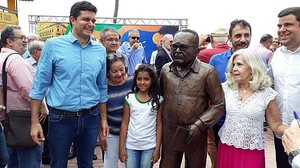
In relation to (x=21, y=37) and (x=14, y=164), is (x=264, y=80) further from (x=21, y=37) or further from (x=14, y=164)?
(x=14, y=164)

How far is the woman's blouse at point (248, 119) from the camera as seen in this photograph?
2.40m

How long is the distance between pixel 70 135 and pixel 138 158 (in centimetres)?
61

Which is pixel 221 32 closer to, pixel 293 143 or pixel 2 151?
pixel 293 143

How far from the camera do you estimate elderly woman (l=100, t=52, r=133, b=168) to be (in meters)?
2.81

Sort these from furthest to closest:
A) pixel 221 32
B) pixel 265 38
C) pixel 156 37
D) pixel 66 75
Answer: pixel 156 37 < pixel 265 38 < pixel 221 32 < pixel 66 75

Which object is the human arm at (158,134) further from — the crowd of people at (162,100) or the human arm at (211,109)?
the human arm at (211,109)

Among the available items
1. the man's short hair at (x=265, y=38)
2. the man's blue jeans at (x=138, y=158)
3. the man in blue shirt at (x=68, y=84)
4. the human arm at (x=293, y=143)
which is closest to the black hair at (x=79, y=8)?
the man in blue shirt at (x=68, y=84)

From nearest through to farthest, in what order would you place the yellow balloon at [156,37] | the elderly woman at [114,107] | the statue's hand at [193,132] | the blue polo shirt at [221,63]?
the statue's hand at [193,132] → the elderly woman at [114,107] → the blue polo shirt at [221,63] → the yellow balloon at [156,37]

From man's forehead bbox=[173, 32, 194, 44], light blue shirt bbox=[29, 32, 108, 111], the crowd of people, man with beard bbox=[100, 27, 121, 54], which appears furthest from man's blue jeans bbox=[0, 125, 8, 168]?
man's forehead bbox=[173, 32, 194, 44]

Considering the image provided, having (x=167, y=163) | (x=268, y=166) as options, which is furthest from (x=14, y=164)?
(x=268, y=166)

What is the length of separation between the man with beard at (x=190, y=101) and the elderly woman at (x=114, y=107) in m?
0.46

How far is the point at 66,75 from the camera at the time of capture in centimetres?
245

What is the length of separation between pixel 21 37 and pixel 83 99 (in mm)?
988

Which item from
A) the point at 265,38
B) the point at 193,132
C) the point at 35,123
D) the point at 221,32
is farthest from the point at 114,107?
the point at 265,38
